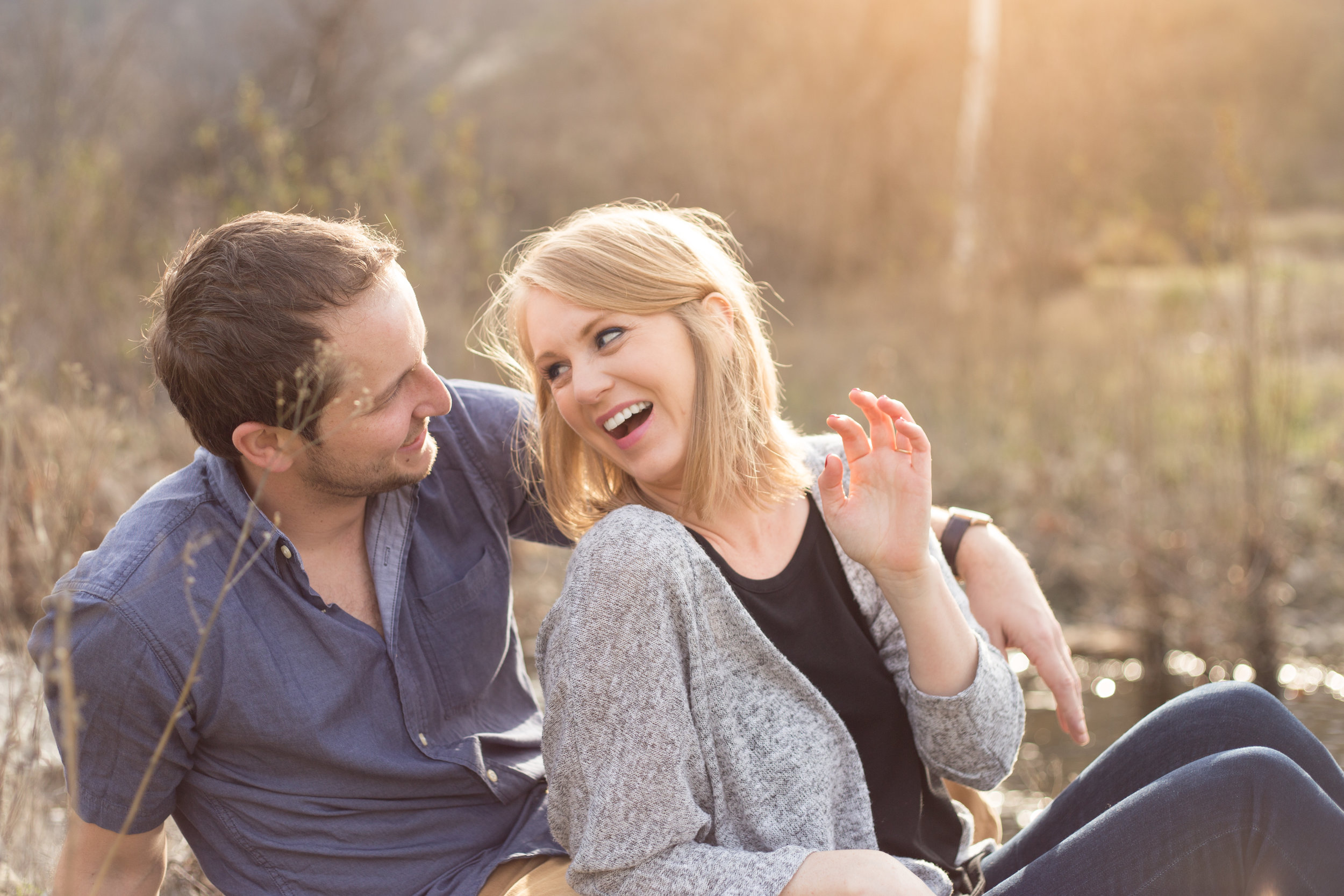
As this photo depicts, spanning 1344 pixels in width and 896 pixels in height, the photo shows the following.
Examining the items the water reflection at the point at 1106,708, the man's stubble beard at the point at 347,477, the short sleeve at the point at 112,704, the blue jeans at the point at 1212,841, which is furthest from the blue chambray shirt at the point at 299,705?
the water reflection at the point at 1106,708

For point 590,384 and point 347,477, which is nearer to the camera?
point 590,384

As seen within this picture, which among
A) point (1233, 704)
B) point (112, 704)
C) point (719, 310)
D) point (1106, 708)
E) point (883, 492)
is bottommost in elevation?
point (1106, 708)

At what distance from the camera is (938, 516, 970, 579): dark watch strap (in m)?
2.33

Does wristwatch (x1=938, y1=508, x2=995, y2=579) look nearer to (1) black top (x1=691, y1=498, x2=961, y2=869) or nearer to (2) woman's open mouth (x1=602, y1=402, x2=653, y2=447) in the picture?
(1) black top (x1=691, y1=498, x2=961, y2=869)

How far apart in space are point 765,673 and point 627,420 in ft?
1.54

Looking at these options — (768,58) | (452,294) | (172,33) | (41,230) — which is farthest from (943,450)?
(768,58)

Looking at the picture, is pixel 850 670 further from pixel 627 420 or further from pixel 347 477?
pixel 347 477

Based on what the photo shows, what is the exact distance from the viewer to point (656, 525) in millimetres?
1665

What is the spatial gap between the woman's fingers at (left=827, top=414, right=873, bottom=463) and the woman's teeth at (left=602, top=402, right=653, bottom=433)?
300mm

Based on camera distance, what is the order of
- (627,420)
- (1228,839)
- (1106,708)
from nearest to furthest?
(1228,839) → (627,420) → (1106,708)

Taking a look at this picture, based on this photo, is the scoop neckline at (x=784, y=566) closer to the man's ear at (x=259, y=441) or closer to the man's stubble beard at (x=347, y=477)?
the man's stubble beard at (x=347, y=477)

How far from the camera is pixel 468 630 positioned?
2.10 meters

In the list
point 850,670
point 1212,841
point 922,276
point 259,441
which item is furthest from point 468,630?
point 922,276

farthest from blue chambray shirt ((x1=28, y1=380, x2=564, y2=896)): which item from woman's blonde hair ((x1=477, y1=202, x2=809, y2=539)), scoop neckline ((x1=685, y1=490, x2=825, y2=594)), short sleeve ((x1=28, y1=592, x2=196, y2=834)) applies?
scoop neckline ((x1=685, y1=490, x2=825, y2=594))
